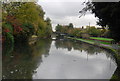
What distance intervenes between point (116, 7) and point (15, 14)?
62.9 feet

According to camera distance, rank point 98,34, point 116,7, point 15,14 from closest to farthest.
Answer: point 116,7, point 15,14, point 98,34

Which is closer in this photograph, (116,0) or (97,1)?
(116,0)

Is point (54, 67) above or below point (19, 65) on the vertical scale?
below

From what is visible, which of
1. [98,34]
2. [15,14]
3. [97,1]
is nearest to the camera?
[97,1]

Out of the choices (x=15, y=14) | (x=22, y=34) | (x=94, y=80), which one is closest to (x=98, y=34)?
(x=22, y=34)

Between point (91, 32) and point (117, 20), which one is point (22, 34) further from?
point (91, 32)

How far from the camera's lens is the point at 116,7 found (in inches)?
181

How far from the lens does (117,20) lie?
4.89m

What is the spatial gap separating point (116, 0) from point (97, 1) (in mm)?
807

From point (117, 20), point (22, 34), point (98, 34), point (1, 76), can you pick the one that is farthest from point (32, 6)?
point (98, 34)

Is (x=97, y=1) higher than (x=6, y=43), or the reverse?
(x=97, y=1)

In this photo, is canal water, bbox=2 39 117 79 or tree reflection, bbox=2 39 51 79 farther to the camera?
canal water, bbox=2 39 117 79

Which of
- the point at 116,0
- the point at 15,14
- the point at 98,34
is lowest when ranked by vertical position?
the point at 98,34

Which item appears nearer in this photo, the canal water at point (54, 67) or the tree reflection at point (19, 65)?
the tree reflection at point (19, 65)
